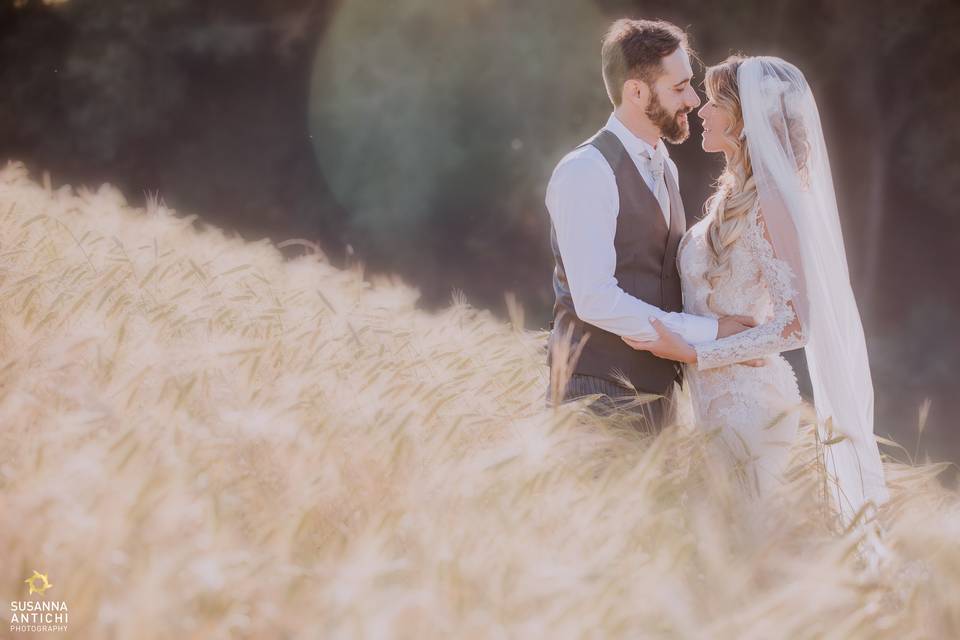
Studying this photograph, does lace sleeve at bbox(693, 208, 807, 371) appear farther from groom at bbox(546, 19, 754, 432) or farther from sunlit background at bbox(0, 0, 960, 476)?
sunlit background at bbox(0, 0, 960, 476)

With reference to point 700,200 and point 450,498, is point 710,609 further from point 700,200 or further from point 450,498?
point 700,200

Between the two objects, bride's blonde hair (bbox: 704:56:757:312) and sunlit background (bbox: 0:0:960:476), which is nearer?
bride's blonde hair (bbox: 704:56:757:312)

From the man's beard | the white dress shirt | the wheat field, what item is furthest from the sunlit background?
the wheat field

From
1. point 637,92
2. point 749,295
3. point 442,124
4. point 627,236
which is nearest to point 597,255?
point 627,236

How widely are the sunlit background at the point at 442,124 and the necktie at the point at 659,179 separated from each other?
7.62 m

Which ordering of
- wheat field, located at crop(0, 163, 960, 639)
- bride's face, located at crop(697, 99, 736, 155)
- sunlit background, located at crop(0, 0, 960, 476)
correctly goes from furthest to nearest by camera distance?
sunlit background, located at crop(0, 0, 960, 476)
bride's face, located at crop(697, 99, 736, 155)
wheat field, located at crop(0, 163, 960, 639)

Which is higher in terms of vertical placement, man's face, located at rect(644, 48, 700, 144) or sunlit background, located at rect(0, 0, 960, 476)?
sunlit background, located at rect(0, 0, 960, 476)

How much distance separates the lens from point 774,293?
3004 mm

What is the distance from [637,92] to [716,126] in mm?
376

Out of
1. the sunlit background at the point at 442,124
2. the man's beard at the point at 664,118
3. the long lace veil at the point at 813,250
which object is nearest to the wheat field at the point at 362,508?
the long lace veil at the point at 813,250

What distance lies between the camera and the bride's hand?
2.96 metres

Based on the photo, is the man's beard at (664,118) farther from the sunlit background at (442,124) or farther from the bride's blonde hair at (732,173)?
the sunlit background at (442,124)

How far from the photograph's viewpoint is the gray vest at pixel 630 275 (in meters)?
3.10

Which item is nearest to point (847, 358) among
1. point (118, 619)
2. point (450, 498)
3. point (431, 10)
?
point (450, 498)
